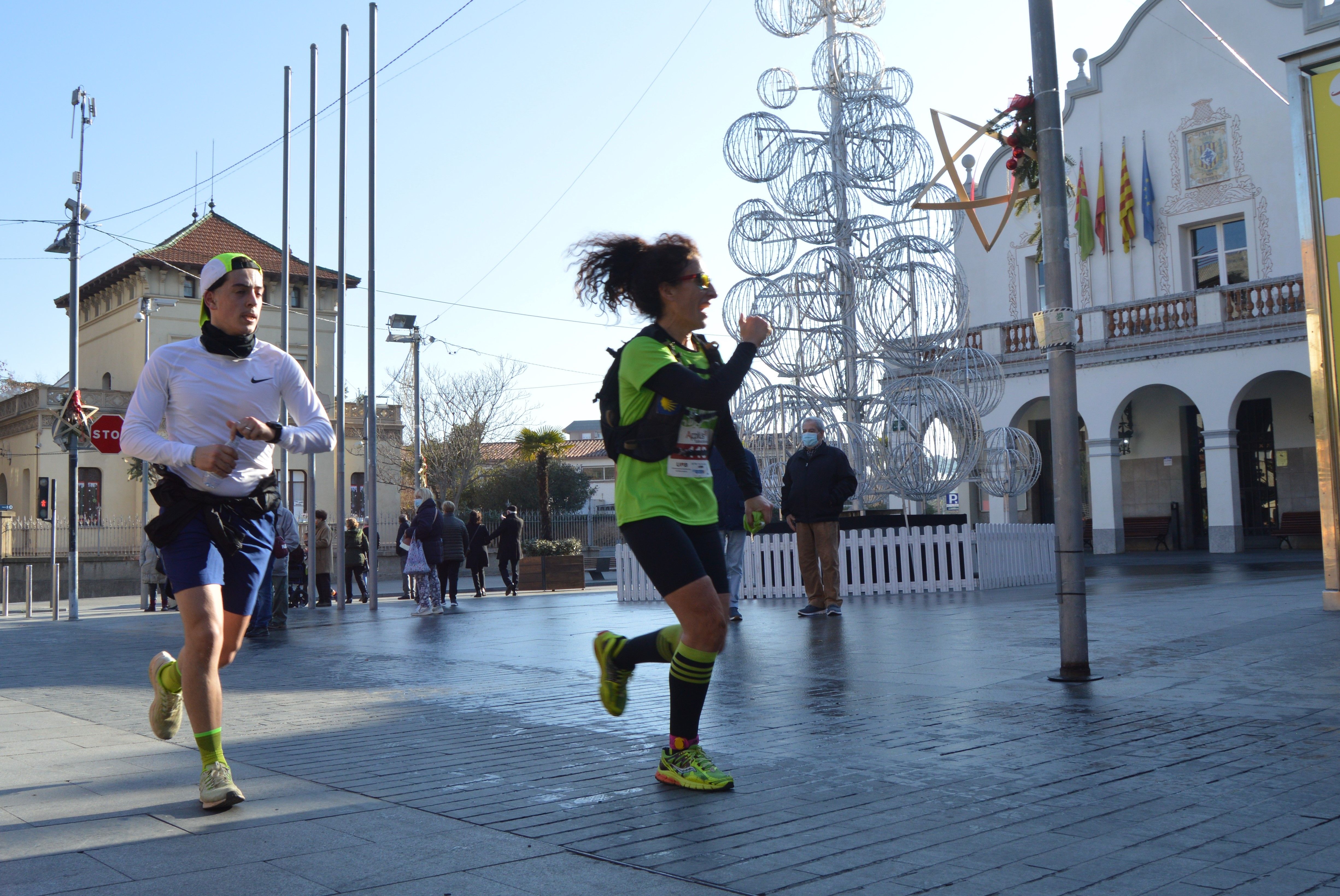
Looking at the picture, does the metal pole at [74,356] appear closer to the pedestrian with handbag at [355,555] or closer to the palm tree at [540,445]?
the pedestrian with handbag at [355,555]

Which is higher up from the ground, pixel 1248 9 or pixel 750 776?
pixel 1248 9

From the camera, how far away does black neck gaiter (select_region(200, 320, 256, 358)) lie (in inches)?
169

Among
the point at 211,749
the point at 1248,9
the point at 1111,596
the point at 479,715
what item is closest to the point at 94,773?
the point at 211,749

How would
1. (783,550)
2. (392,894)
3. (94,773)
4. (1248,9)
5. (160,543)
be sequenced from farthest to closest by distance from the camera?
(1248,9) → (783,550) → (94,773) → (160,543) → (392,894)

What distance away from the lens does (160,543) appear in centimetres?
400

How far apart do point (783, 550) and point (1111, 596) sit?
14.7 feet

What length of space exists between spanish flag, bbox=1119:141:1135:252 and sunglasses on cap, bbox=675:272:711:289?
26.6m

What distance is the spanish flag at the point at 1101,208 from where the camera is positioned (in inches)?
1139

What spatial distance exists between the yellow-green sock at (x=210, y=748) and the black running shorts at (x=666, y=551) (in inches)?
61.5

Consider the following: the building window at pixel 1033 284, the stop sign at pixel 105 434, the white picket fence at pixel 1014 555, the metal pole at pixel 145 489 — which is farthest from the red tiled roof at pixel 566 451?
the building window at pixel 1033 284

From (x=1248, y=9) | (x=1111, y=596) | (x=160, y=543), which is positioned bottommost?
(x=1111, y=596)

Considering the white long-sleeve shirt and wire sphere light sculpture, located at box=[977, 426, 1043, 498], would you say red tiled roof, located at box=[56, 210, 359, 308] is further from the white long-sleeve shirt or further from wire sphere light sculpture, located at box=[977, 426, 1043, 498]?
the white long-sleeve shirt

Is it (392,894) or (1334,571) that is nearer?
(392,894)

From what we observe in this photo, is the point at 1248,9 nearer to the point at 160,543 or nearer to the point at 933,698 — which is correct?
the point at 933,698
